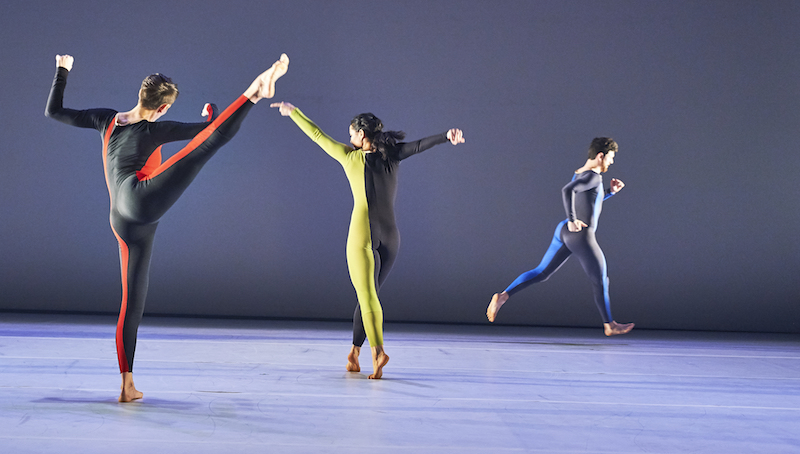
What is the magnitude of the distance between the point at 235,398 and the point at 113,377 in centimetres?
75

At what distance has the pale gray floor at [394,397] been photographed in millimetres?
2035

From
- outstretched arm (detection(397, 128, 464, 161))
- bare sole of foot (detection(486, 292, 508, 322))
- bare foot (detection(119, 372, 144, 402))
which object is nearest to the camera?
bare foot (detection(119, 372, 144, 402))

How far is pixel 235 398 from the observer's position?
2578 mm

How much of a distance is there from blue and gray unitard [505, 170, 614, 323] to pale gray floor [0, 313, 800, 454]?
0.48 meters

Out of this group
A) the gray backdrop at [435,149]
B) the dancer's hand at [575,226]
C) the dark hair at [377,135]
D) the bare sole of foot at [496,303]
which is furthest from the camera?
the gray backdrop at [435,149]

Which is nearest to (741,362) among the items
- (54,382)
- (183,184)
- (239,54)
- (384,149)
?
(384,149)

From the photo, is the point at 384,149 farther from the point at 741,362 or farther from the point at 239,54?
the point at 239,54

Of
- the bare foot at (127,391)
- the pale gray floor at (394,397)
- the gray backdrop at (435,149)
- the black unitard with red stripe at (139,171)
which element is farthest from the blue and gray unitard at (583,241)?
the bare foot at (127,391)

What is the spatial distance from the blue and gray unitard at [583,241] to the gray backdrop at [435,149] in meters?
0.92

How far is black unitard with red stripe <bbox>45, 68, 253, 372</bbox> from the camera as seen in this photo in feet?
7.74

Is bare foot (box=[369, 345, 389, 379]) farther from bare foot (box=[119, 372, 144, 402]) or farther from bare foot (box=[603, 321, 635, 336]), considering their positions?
bare foot (box=[603, 321, 635, 336])

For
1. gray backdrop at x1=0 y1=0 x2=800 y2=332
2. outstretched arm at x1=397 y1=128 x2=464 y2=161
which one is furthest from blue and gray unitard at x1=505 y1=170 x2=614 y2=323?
outstretched arm at x1=397 y1=128 x2=464 y2=161

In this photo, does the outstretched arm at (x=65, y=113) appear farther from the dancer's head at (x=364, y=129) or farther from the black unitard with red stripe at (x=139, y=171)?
the dancer's head at (x=364, y=129)

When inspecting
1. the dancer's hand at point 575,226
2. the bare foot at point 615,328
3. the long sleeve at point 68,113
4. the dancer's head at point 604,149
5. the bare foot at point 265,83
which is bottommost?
the bare foot at point 615,328
